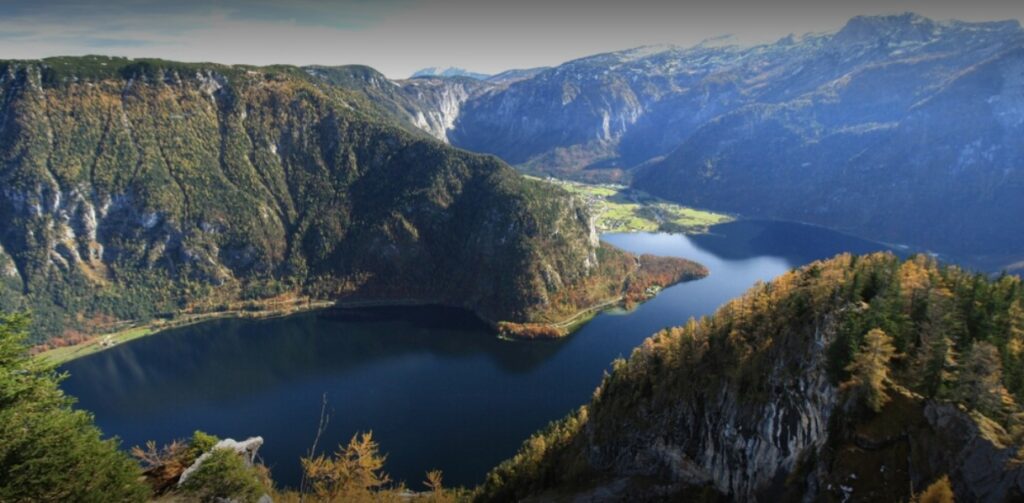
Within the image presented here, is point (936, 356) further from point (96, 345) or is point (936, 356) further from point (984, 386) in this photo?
point (96, 345)

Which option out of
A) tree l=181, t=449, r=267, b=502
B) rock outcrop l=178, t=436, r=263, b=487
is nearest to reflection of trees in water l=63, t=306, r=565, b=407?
rock outcrop l=178, t=436, r=263, b=487

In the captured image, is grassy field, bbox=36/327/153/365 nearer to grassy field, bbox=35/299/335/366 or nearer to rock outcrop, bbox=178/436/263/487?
grassy field, bbox=35/299/335/366

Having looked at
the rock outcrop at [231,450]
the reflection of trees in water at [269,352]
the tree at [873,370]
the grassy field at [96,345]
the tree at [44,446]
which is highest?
the tree at [873,370]

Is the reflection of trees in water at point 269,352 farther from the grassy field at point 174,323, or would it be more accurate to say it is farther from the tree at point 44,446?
the tree at point 44,446

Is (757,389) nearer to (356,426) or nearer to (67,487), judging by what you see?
(67,487)

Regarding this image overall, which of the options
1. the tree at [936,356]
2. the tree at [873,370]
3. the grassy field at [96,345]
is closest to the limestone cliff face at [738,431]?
the tree at [873,370]

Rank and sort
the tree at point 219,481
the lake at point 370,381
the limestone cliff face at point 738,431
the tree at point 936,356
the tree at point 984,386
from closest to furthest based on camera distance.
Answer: the tree at point 984,386
the tree at point 936,356
the tree at point 219,481
the limestone cliff face at point 738,431
the lake at point 370,381
